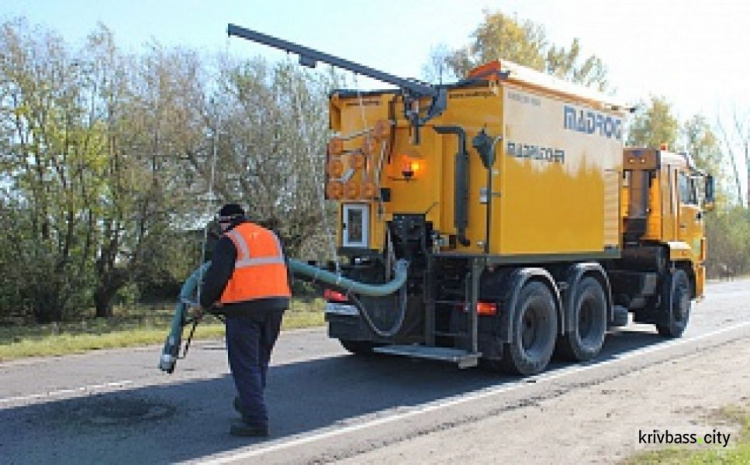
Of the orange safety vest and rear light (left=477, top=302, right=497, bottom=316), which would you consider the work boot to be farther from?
rear light (left=477, top=302, right=497, bottom=316)

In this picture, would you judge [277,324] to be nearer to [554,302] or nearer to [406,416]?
[406,416]

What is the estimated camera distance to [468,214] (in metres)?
9.22

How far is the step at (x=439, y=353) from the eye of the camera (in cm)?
873

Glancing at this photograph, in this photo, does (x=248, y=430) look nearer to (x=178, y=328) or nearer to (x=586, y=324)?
(x=178, y=328)

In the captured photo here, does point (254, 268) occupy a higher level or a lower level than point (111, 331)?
higher

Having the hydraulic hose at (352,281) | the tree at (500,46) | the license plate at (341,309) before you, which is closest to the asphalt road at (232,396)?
the license plate at (341,309)

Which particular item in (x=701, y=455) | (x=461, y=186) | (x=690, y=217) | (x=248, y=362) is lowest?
(x=701, y=455)

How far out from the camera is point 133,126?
20.5m

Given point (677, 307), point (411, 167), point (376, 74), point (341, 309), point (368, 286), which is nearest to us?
point (376, 74)

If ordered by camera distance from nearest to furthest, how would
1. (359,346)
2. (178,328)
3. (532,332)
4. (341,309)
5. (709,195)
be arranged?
(178,328)
(341,309)
(532,332)
(359,346)
(709,195)

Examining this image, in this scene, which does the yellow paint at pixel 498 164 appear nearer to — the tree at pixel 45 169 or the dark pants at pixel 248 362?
the dark pants at pixel 248 362

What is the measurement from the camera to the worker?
6.48m

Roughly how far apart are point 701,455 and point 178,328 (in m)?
4.25

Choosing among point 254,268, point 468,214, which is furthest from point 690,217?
point 254,268
